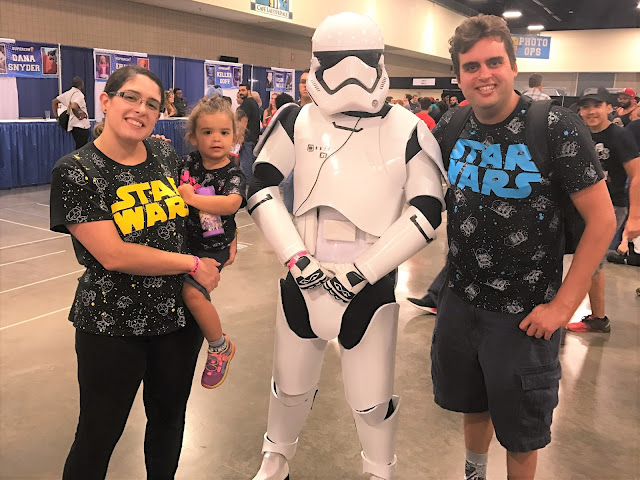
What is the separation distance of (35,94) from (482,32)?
26.7 feet

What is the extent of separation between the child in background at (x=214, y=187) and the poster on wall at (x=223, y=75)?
917cm

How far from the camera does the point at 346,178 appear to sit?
1892 millimetres

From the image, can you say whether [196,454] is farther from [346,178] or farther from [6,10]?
[6,10]

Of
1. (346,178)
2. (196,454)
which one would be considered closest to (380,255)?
(346,178)

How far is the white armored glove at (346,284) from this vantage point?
186 cm

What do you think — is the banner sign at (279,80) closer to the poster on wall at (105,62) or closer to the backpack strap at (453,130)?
the poster on wall at (105,62)

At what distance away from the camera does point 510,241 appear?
5.50ft

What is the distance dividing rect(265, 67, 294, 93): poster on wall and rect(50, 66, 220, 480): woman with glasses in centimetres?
1140

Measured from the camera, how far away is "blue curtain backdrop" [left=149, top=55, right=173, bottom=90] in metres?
9.63

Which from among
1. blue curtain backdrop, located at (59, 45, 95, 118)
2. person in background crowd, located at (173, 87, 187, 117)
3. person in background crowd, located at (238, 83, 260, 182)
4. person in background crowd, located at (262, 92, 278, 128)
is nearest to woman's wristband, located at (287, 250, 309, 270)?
person in background crowd, located at (262, 92, 278, 128)

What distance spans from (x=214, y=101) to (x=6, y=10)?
817cm

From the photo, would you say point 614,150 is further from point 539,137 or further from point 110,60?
point 110,60

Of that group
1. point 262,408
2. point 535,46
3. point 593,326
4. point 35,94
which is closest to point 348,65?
point 262,408

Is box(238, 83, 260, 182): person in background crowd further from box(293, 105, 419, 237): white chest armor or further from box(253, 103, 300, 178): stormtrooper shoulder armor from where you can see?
box(293, 105, 419, 237): white chest armor
